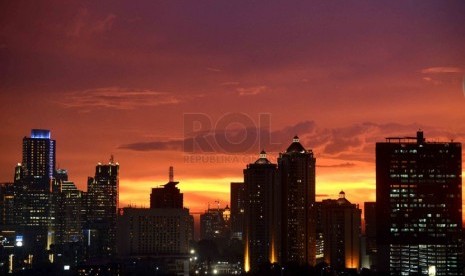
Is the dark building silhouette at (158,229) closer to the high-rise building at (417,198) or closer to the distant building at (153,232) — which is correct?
the distant building at (153,232)

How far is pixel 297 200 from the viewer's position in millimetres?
35812

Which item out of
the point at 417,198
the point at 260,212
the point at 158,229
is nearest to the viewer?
the point at 417,198

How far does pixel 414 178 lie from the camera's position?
32.4 meters

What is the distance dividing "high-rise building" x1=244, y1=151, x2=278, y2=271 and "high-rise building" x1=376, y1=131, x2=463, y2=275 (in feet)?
14.2

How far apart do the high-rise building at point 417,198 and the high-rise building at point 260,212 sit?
4.32 metres

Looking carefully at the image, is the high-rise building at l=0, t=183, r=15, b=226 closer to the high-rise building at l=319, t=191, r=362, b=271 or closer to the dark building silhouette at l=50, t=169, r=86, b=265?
the dark building silhouette at l=50, t=169, r=86, b=265

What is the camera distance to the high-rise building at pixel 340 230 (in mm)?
36969

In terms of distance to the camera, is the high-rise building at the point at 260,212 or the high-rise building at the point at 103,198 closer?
the high-rise building at the point at 260,212

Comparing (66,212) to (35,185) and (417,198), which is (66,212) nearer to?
(35,185)

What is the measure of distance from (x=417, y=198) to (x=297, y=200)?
16.9 ft

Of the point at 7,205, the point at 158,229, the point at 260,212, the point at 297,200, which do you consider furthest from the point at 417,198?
the point at 7,205

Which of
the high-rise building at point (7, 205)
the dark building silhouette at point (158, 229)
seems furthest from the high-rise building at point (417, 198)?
the high-rise building at point (7, 205)

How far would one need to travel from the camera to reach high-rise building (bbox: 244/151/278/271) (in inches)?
1367

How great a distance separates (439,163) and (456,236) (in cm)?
250
